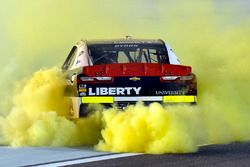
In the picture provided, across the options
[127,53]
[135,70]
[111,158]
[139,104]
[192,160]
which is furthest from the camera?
[127,53]

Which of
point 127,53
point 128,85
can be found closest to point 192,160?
point 128,85

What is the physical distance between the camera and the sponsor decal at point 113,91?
1099 centimetres

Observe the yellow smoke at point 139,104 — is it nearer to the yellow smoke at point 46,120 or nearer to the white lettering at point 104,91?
the yellow smoke at point 46,120

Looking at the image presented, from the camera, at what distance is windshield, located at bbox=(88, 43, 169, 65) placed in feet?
40.2

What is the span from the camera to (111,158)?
32.7ft

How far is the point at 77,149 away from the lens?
35.8 ft

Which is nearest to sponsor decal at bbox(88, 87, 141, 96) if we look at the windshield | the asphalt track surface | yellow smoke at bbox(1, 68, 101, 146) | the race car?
the race car

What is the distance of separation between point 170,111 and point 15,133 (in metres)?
2.68

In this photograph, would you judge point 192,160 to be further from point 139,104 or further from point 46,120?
point 46,120

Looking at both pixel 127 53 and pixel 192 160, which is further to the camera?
pixel 127 53

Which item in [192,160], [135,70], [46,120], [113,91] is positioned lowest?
[192,160]

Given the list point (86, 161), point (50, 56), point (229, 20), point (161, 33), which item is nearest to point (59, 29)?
point (50, 56)

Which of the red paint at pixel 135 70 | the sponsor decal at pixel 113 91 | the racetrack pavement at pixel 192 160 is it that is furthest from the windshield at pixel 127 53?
the racetrack pavement at pixel 192 160

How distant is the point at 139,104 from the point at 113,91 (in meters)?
0.44
